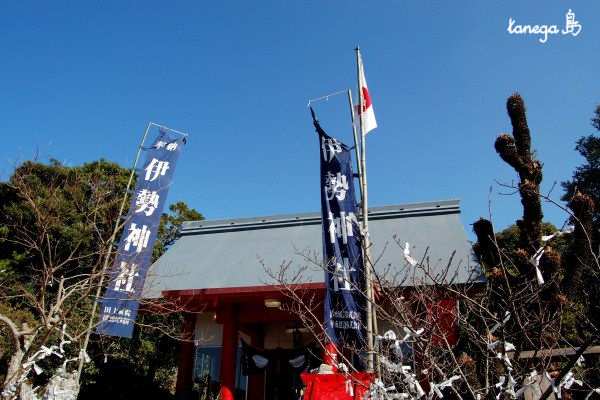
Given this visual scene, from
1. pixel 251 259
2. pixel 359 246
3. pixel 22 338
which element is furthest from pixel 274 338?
pixel 22 338

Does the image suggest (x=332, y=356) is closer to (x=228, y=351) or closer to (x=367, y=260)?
(x=367, y=260)

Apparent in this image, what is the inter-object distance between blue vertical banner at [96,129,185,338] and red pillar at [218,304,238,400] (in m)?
2.54

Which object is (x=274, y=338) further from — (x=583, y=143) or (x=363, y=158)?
(x=583, y=143)

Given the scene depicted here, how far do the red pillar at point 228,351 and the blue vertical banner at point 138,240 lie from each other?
2.54 meters

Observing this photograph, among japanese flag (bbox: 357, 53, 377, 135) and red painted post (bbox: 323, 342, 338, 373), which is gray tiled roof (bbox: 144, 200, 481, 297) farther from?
japanese flag (bbox: 357, 53, 377, 135)

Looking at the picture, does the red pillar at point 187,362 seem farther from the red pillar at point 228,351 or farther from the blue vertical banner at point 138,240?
the blue vertical banner at point 138,240

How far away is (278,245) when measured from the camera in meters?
13.2

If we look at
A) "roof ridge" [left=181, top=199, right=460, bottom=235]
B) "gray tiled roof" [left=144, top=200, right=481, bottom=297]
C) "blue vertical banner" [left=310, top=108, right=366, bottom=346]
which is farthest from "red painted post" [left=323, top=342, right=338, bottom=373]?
"roof ridge" [left=181, top=199, right=460, bottom=235]

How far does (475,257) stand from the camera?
10703mm

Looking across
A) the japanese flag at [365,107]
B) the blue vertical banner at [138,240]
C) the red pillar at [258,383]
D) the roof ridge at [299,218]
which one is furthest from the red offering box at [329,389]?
the roof ridge at [299,218]

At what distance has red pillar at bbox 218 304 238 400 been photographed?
10.2 metres

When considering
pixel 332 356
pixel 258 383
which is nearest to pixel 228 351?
pixel 258 383

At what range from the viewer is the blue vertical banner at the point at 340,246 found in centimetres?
673

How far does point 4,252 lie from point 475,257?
55.0ft
